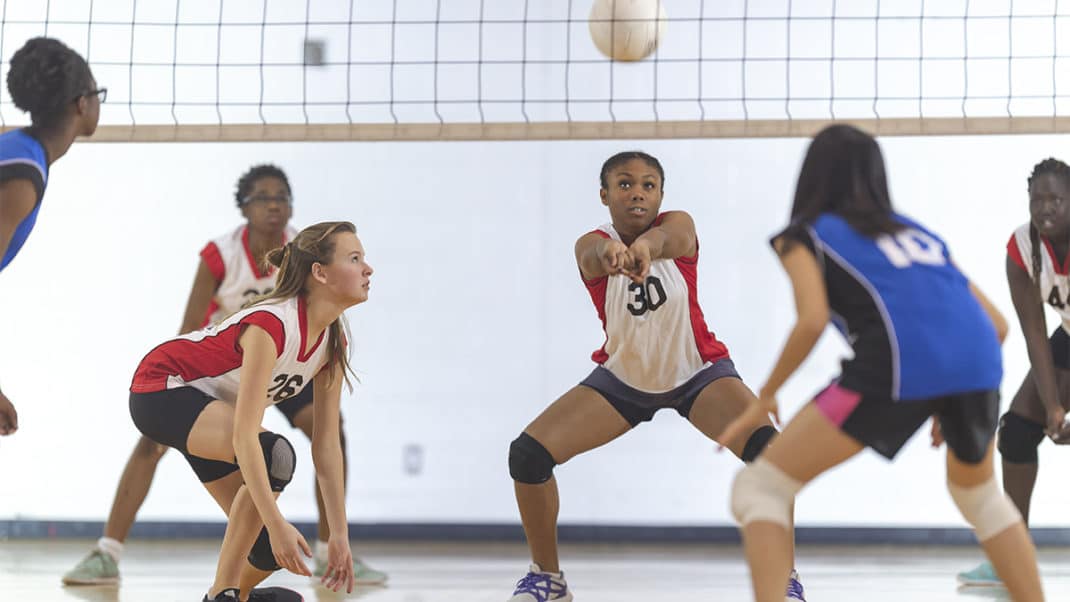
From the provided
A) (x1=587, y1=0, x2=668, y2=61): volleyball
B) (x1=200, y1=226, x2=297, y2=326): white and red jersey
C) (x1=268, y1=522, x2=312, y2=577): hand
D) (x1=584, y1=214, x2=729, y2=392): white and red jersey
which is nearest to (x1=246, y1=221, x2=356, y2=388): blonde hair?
(x1=268, y1=522, x2=312, y2=577): hand

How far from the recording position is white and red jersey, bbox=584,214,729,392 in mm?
3541

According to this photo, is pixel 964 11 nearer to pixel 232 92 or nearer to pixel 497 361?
pixel 497 361

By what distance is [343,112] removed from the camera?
19.0 ft

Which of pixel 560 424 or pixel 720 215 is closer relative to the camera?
pixel 560 424

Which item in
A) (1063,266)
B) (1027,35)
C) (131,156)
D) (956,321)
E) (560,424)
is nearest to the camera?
(956,321)

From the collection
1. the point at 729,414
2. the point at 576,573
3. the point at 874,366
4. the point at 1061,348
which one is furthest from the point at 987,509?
the point at 576,573

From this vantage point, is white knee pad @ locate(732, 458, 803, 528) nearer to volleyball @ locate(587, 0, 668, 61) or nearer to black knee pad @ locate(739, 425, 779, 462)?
black knee pad @ locate(739, 425, 779, 462)

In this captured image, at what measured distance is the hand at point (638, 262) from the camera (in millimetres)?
3176

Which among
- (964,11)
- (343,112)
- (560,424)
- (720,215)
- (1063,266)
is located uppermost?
(964,11)

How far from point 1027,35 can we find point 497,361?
2.88 metres

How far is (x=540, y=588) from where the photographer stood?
11.6ft

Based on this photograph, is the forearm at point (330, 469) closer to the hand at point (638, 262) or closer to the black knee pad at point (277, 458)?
the black knee pad at point (277, 458)

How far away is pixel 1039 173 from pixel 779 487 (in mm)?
2099

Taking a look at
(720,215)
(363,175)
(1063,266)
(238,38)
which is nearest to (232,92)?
(238,38)
